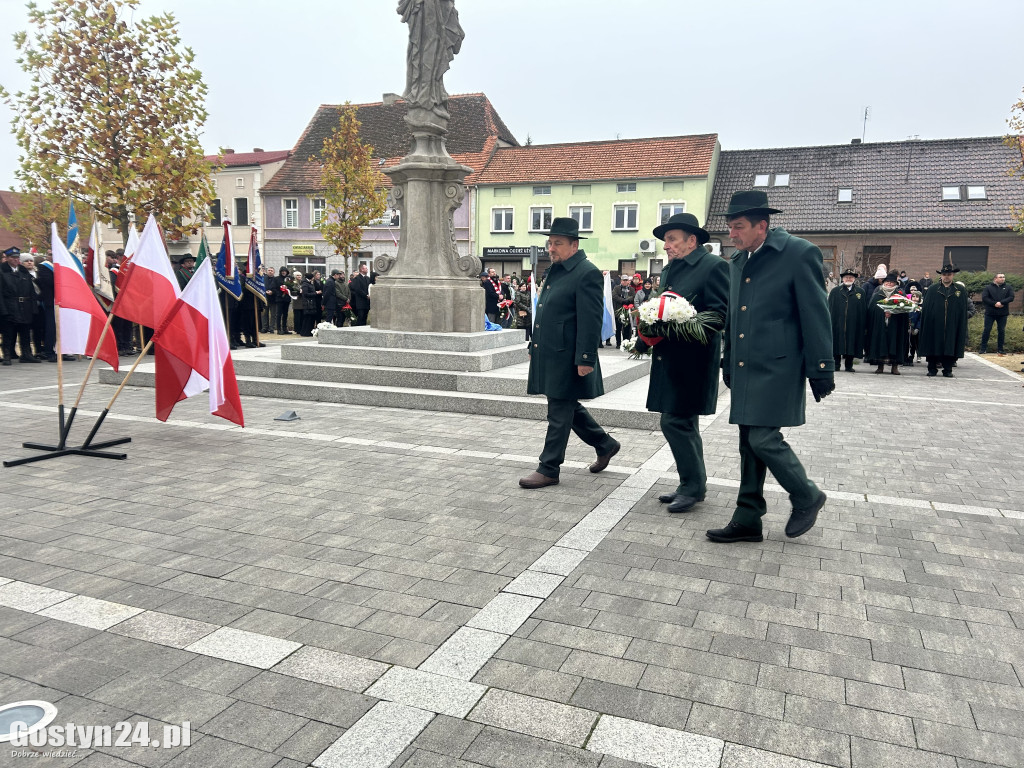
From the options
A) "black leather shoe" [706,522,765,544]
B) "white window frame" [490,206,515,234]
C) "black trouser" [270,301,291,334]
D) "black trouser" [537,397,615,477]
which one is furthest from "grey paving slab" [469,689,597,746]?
"white window frame" [490,206,515,234]

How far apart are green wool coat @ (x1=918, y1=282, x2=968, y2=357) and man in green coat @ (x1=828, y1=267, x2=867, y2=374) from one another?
114 centimetres

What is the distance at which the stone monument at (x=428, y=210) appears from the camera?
1154 centimetres

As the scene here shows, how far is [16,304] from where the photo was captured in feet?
47.3

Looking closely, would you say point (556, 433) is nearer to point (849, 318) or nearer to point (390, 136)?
point (849, 318)

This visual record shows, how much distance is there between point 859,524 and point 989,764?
2817 millimetres

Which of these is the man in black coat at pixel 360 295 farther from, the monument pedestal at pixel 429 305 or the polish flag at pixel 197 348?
the polish flag at pixel 197 348

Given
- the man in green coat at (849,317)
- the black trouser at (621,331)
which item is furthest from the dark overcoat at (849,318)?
the black trouser at (621,331)

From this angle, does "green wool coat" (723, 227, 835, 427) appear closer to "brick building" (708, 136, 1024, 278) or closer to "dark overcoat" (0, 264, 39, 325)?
"dark overcoat" (0, 264, 39, 325)

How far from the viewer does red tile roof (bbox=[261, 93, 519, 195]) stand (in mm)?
44594

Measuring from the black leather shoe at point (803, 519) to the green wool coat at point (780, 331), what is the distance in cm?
55

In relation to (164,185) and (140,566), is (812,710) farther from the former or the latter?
(164,185)


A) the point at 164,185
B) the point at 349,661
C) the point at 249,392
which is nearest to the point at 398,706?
the point at 349,661

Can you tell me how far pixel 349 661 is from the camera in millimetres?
3219

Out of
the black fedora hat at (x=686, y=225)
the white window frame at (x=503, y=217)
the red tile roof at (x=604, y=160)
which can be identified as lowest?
the black fedora hat at (x=686, y=225)
